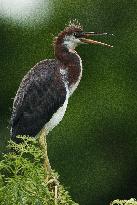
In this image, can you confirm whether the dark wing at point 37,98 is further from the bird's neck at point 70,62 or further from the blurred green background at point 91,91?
the blurred green background at point 91,91

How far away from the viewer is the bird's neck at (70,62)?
6.20m

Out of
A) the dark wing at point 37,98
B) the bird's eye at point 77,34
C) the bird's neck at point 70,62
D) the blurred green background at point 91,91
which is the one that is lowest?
the dark wing at point 37,98

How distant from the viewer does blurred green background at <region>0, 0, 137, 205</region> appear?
1455 cm

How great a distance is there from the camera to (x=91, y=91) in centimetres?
1605

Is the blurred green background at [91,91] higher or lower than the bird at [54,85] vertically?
higher

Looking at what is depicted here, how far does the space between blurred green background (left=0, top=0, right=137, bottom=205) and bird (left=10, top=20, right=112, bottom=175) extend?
23.8 feet

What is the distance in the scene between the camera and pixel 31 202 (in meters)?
3.38

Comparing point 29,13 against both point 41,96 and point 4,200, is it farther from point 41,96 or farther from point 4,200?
point 4,200

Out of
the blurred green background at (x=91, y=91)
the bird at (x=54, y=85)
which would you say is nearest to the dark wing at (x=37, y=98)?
the bird at (x=54, y=85)

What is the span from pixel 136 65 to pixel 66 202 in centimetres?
1216

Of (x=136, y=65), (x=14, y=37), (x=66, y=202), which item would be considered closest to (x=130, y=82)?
(x=136, y=65)

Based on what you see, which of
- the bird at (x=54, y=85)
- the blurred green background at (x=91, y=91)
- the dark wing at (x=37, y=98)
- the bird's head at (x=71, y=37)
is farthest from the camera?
the blurred green background at (x=91, y=91)

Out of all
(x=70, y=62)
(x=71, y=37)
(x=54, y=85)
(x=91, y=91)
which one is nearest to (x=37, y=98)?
(x=54, y=85)

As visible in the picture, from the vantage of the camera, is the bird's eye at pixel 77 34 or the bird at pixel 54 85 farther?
the bird's eye at pixel 77 34
